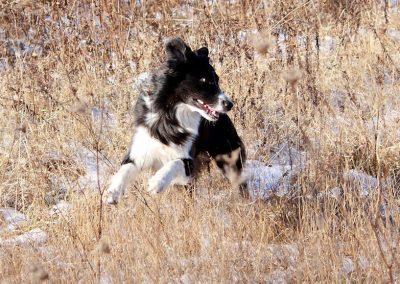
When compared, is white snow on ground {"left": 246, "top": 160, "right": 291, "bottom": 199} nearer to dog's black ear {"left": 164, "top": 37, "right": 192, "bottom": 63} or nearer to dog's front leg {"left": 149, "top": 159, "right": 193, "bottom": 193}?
dog's front leg {"left": 149, "top": 159, "right": 193, "bottom": 193}

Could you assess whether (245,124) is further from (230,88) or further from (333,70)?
(333,70)

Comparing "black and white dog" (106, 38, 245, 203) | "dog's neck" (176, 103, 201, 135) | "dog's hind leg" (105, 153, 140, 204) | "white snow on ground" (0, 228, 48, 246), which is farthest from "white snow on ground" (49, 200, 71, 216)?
"dog's neck" (176, 103, 201, 135)

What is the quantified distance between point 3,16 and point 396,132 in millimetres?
3809

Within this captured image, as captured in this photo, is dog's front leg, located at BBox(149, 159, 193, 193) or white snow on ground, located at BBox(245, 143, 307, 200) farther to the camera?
white snow on ground, located at BBox(245, 143, 307, 200)

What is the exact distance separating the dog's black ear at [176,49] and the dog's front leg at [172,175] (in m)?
0.72

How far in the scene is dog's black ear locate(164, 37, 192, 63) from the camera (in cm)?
450

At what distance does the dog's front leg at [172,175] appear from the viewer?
4.03 m

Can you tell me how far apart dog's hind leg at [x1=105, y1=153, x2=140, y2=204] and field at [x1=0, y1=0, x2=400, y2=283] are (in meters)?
0.07

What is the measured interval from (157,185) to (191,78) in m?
0.94

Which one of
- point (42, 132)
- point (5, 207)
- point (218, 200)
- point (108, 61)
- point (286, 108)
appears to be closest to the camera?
point (218, 200)

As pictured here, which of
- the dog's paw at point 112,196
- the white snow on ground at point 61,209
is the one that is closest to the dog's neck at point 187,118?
the dog's paw at point 112,196

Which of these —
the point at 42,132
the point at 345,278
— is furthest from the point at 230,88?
the point at 345,278

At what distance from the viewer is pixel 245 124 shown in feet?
17.7

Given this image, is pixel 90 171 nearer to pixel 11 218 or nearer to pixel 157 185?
pixel 11 218
